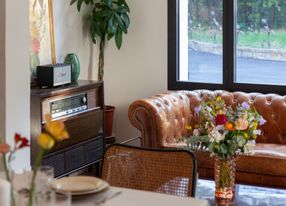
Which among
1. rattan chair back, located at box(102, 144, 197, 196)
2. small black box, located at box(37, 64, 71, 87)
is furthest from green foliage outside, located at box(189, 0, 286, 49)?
rattan chair back, located at box(102, 144, 197, 196)

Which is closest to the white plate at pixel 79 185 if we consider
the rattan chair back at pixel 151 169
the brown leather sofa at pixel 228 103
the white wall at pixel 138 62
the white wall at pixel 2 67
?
the rattan chair back at pixel 151 169

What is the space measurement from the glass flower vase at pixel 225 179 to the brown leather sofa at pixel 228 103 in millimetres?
1056

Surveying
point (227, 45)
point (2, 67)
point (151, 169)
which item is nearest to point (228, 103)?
point (227, 45)

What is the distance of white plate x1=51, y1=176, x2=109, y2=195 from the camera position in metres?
1.94

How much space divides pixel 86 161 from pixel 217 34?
72.5 inches

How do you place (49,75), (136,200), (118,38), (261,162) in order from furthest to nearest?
(118,38) < (49,75) < (261,162) < (136,200)

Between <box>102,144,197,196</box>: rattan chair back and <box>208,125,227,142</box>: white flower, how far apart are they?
2.56 feet

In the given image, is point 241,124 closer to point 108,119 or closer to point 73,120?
point 73,120

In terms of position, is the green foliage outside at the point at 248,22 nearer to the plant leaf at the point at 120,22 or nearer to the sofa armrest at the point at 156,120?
the plant leaf at the point at 120,22

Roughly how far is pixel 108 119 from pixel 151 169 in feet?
9.98

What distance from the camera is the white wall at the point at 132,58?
218 inches

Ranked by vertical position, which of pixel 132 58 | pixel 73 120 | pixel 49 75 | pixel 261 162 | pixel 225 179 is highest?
pixel 132 58

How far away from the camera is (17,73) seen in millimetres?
3764

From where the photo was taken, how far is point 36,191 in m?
1.54
